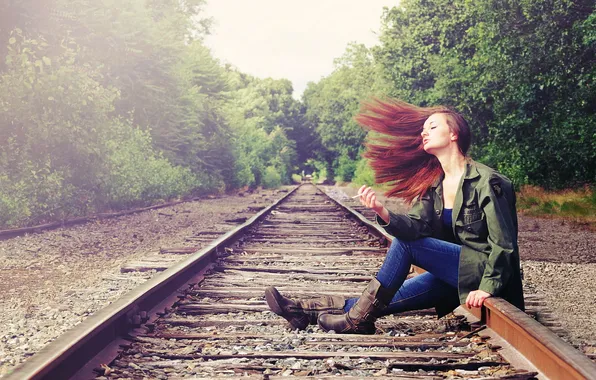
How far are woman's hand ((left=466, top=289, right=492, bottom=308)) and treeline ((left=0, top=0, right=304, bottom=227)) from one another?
9178 millimetres

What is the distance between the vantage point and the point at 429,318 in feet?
12.7

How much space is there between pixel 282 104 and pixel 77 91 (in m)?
72.7

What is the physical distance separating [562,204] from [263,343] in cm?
1174

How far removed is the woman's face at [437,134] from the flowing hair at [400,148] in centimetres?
9

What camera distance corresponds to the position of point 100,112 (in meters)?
14.0

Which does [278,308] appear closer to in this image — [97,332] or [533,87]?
[97,332]

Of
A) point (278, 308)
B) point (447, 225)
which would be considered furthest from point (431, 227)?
point (278, 308)

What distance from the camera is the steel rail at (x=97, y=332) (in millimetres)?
2303

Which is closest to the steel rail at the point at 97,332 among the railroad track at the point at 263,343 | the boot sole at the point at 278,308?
the railroad track at the point at 263,343

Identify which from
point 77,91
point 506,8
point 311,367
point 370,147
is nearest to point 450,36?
point 506,8

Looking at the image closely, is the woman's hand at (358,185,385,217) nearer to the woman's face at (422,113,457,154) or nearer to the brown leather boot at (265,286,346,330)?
the woman's face at (422,113,457,154)

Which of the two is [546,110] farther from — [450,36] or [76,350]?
[76,350]

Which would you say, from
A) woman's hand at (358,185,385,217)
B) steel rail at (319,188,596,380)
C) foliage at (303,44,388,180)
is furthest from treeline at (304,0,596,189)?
foliage at (303,44,388,180)

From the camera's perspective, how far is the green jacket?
118 inches
